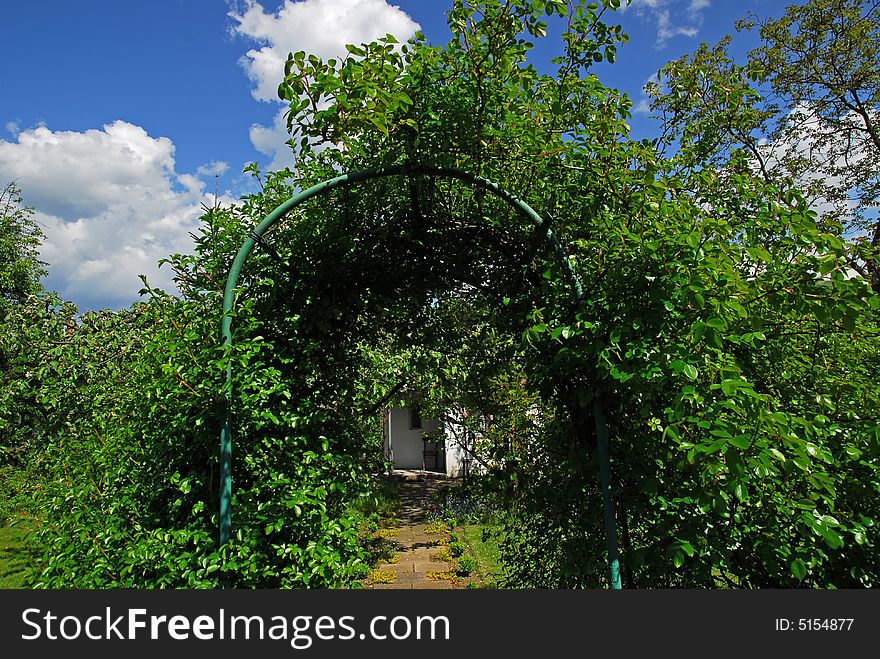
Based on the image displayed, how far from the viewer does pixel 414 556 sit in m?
6.61

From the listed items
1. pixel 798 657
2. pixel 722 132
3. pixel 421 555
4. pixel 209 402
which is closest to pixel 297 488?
pixel 209 402

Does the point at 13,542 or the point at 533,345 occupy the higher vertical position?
the point at 533,345

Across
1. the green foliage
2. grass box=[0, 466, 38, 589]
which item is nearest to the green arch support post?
the green foliage

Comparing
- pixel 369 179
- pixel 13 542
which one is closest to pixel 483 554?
pixel 369 179

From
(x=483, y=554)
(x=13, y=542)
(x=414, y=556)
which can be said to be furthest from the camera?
(x=13, y=542)

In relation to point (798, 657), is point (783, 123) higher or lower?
higher

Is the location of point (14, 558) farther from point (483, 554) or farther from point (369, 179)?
point (369, 179)

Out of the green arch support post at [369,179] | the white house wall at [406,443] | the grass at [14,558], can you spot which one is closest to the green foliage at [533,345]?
the green arch support post at [369,179]

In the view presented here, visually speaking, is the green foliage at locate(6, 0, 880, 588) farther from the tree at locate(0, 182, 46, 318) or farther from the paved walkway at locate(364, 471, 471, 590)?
the tree at locate(0, 182, 46, 318)

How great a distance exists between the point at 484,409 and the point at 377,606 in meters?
1.80

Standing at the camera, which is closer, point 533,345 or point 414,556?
point 533,345

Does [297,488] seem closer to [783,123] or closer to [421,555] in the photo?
[421,555]

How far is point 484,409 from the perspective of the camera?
3.70 meters

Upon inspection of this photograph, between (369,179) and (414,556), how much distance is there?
5427mm
